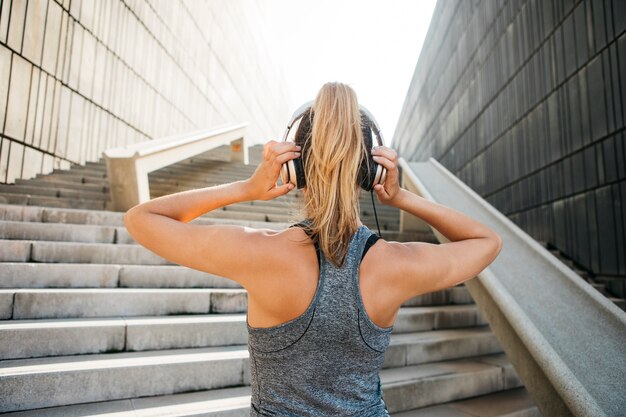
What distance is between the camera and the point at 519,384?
10.4ft

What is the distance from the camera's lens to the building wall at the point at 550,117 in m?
3.94

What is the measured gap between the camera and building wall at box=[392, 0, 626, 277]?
3936mm

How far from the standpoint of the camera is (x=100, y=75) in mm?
7746

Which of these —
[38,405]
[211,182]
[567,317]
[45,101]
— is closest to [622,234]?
[567,317]

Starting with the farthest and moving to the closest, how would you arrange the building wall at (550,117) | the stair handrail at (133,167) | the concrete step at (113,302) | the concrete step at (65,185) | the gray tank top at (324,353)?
1. the concrete step at (65,185)
2. the stair handrail at (133,167)
3. the building wall at (550,117)
4. the concrete step at (113,302)
5. the gray tank top at (324,353)

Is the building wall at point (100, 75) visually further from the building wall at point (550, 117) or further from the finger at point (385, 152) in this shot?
the building wall at point (550, 117)

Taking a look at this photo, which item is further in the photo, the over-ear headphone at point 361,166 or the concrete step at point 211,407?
Result: the concrete step at point 211,407

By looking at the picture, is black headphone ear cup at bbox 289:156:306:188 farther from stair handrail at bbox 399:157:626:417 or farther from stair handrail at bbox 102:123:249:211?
stair handrail at bbox 102:123:249:211

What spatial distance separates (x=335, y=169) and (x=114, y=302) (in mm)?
2493

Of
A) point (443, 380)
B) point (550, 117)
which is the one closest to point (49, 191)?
point (443, 380)

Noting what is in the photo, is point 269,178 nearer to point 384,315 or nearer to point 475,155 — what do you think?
point 384,315

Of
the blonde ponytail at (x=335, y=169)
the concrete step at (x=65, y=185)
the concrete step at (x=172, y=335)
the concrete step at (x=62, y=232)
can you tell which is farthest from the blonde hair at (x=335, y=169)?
the concrete step at (x=65, y=185)

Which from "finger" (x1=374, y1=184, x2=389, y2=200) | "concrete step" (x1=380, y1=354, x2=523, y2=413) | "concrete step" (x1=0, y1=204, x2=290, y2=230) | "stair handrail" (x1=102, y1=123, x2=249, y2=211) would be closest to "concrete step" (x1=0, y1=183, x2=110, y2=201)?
"stair handrail" (x1=102, y1=123, x2=249, y2=211)

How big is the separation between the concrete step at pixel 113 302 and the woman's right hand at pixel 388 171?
221cm
